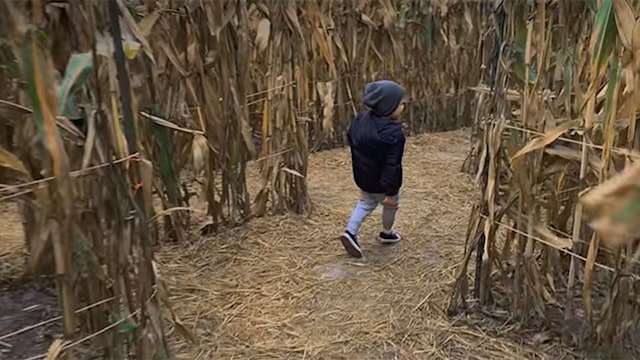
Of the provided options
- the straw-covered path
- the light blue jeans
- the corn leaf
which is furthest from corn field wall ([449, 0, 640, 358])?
the corn leaf

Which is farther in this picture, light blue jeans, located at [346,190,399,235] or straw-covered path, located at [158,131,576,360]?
light blue jeans, located at [346,190,399,235]

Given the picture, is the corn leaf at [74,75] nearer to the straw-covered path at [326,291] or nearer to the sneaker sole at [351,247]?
the straw-covered path at [326,291]

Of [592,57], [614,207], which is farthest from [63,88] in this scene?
[592,57]

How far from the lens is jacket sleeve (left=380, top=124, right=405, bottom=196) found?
11.5 ft

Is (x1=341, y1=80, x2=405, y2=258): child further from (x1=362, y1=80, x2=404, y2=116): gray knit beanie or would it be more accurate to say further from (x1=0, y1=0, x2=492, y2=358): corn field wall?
(x1=0, y1=0, x2=492, y2=358): corn field wall

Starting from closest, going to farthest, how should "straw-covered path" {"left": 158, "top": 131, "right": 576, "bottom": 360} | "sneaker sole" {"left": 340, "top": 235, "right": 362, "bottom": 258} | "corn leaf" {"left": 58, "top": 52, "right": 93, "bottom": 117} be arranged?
1. "corn leaf" {"left": 58, "top": 52, "right": 93, "bottom": 117}
2. "straw-covered path" {"left": 158, "top": 131, "right": 576, "bottom": 360}
3. "sneaker sole" {"left": 340, "top": 235, "right": 362, "bottom": 258}

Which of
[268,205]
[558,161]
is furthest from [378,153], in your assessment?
[558,161]

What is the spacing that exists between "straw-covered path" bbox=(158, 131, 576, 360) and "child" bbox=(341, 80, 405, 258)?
30cm

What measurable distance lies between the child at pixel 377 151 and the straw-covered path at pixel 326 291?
30 cm

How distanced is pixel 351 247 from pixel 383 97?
0.90m

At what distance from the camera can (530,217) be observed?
8.38 feet

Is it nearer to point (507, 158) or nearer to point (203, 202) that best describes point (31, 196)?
point (203, 202)

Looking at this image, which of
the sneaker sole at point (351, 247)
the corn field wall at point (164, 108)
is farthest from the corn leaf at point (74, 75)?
Answer: the sneaker sole at point (351, 247)

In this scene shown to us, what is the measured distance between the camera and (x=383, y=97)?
350 centimetres
